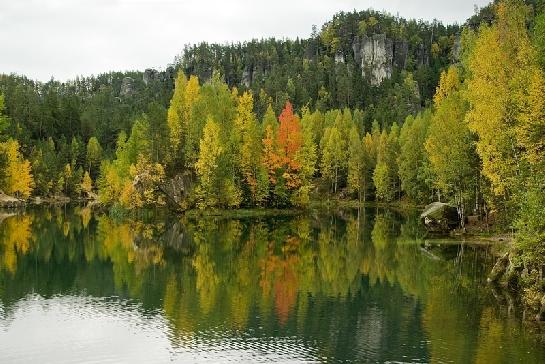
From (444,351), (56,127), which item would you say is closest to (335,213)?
(444,351)

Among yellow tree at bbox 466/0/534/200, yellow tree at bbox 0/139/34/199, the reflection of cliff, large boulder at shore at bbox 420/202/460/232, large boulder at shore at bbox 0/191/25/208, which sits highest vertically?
yellow tree at bbox 466/0/534/200

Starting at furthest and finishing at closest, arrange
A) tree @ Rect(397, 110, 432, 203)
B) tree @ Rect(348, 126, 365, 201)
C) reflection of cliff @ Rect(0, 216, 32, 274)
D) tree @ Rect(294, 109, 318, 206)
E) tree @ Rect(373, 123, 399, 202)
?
tree @ Rect(348, 126, 365, 201)
tree @ Rect(373, 123, 399, 202)
tree @ Rect(397, 110, 432, 203)
tree @ Rect(294, 109, 318, 206)
reflection of cliff @ Rect(0, 216, 32, 274)

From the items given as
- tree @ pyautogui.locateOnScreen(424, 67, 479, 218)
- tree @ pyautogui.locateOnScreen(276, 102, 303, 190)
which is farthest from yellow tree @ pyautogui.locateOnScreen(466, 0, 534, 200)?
tree @ pyautogui.locateOnScreen(276, 102, 303, 190)

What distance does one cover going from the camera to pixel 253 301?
33969 millimetres

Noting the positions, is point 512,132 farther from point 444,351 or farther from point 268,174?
point 268,174

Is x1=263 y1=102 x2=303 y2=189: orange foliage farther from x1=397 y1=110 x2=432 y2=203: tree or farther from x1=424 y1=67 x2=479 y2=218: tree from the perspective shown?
x1=424 y1=67 x2=479 y2=218: tree

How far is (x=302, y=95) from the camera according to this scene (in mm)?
172500

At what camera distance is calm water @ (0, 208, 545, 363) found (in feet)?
83.3

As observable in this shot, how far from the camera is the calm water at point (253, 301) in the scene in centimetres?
2539

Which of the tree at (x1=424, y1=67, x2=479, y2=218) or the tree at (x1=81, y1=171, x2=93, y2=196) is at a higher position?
the tree at (x1=424, y1=67, x2=479, y2=218)

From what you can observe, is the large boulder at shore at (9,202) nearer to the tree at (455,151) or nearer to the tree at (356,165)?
the tree at (356,165)

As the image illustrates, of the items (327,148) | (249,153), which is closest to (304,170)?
(249,153)

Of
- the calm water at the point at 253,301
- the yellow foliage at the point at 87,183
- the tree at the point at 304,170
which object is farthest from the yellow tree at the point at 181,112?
the yellow foliage at the point at 87,183

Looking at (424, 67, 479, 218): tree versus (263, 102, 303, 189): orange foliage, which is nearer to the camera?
(424, 67, 479, 218): tree
